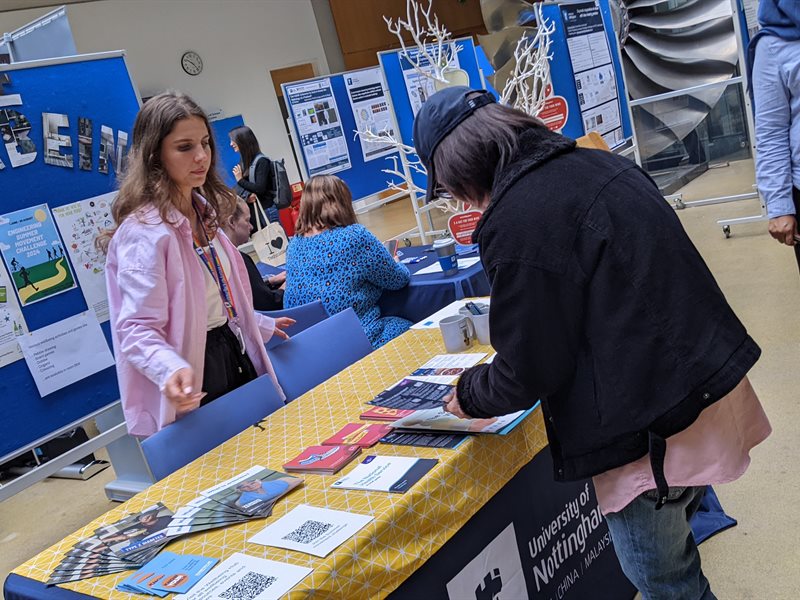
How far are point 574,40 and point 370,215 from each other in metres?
5.88

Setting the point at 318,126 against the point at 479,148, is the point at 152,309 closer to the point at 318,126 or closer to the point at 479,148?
the point at 479,148

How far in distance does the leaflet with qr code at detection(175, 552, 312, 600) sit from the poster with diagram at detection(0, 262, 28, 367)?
1.79 m

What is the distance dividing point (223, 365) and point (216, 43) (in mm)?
9440

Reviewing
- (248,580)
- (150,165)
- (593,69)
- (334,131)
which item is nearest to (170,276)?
(150,165)

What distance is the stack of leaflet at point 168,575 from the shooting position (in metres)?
1.27

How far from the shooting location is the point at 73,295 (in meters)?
2.93

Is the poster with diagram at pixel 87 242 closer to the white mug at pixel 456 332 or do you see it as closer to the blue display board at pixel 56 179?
the blue display board at pixel 56 179

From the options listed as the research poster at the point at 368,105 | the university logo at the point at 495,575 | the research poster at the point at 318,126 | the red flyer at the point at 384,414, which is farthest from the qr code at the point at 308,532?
the research poster at the point at 368,105

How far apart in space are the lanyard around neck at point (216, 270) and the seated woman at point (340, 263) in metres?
1.02

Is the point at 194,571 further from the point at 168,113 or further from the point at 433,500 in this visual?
the point at 168,113

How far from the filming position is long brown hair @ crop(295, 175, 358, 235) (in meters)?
3.26

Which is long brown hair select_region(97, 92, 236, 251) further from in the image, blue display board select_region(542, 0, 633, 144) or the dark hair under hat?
blue display board select_region(542, 0, 633, 144)

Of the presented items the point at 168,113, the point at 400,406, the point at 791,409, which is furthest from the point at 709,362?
the point at 791,409

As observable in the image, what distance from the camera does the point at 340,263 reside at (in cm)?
322
